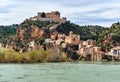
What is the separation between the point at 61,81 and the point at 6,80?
8299 mm

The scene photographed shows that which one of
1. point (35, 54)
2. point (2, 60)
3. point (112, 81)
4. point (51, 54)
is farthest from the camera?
point (51, 54)

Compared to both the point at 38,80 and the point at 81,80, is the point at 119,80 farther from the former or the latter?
the point at 38,80

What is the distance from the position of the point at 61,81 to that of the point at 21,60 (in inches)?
4126

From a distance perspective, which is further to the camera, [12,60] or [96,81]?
[12,60]

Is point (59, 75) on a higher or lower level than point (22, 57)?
lower

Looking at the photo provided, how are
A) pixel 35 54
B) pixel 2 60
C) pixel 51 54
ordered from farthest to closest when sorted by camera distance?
pixel 51 54
pixel 35 54
pixel 2 60

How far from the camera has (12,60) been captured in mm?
167000

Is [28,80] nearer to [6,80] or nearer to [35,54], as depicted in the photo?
[6,80]

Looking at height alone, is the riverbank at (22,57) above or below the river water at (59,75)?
above

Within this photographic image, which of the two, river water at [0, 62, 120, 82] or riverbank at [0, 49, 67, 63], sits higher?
riverbank at [0, 49, 67, 63]

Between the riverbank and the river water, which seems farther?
the riverbank

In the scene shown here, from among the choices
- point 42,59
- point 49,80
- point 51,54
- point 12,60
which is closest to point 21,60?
point 12,60

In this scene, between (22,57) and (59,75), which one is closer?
(59,75)

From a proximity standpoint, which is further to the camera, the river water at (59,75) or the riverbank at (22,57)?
the riverbank at (22,57)
